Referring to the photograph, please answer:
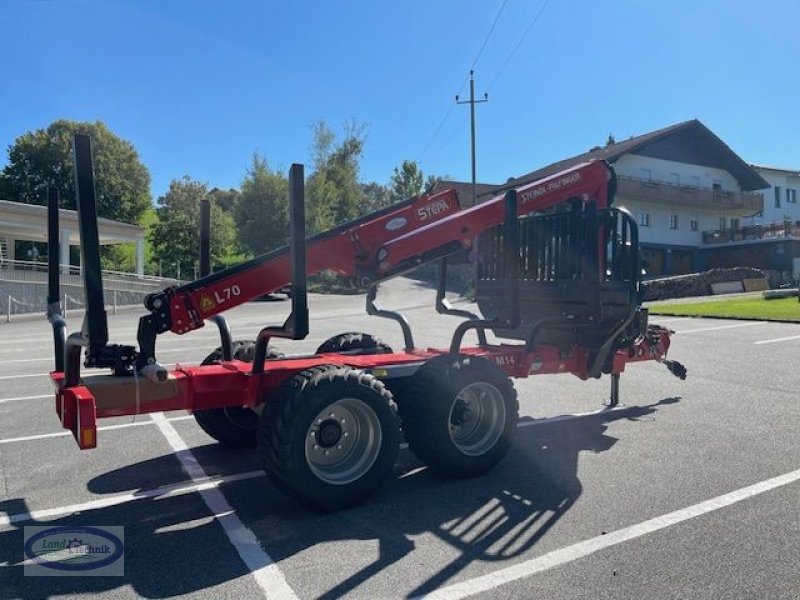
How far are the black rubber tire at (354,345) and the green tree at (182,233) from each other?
43.6 meters

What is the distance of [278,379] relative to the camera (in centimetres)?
495

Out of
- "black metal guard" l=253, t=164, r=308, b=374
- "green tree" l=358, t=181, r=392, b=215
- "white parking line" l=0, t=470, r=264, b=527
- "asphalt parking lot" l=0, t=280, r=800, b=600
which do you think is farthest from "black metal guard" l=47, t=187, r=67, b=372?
"green tree" l=358, t=181, r=392, b=215

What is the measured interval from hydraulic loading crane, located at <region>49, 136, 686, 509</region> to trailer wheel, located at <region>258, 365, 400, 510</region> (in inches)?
0.4

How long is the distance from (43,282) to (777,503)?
31882 millimetres

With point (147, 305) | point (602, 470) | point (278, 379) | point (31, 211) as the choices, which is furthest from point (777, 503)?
point (31, 211)

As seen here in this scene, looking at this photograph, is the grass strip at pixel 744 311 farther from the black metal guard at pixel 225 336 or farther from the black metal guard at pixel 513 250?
the black metal guard at pixel 225 336

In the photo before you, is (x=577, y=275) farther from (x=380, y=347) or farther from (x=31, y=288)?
(x=31, y=288)

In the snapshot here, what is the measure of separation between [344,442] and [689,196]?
4281 centimetres

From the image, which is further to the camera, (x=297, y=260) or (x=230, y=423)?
(x=230, y=423)

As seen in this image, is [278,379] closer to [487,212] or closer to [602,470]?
[487,212]

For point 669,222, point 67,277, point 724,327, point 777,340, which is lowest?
point 777,340

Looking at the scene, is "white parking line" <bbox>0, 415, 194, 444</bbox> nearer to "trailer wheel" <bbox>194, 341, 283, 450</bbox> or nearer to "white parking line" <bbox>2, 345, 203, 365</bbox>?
"trailer wheel" <bbox>194, 341, 283, 450</bbox>

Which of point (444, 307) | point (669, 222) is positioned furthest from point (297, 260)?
point (669, 222)

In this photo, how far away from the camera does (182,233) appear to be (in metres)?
50.8
